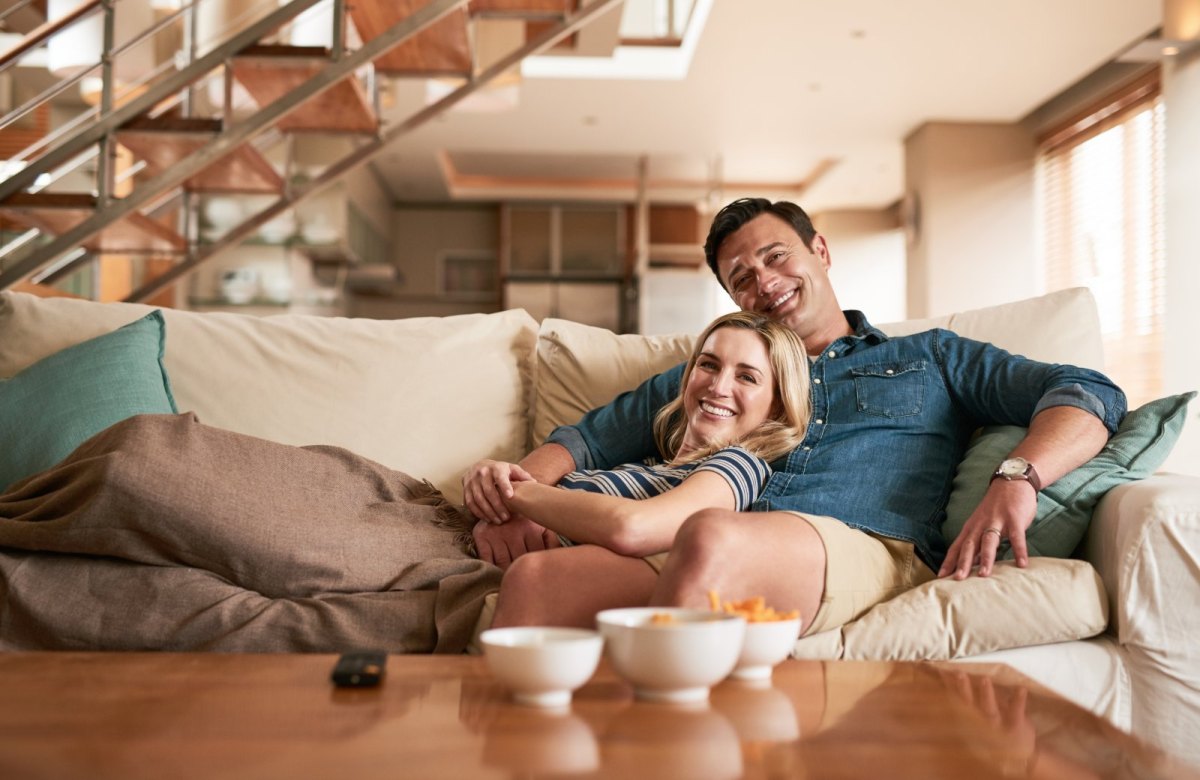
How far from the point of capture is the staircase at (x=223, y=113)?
360cm

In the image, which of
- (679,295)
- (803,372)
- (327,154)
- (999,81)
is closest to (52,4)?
(327,154)

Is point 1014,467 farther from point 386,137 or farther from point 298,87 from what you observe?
point 386,137

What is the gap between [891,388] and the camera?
81.4 inches

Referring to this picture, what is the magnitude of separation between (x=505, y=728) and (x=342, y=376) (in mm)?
1536

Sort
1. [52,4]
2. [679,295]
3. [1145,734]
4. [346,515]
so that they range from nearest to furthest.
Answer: [1145,734], [346,515], [52,4], [679,295]

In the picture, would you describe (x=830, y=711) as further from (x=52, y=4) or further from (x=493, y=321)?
(x=52, y=4)

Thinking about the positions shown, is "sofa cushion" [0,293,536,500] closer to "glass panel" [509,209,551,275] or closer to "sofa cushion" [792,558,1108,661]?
"sofa cushion" [792,558,1108,661]

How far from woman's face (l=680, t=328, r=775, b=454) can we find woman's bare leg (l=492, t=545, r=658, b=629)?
392 millimetres

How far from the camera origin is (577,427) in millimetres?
2225

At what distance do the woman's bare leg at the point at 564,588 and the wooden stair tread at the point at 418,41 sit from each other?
2.93m

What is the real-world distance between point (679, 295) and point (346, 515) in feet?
24.6

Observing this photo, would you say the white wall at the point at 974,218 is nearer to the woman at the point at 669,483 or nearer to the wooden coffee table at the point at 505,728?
the woman at the point at 669,483

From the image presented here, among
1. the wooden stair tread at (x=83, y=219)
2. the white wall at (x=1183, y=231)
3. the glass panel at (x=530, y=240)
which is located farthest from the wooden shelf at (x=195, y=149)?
the glass panel at (x=530, y=240)

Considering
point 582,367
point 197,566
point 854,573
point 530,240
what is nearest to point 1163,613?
point 854,573
